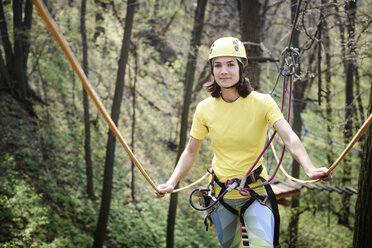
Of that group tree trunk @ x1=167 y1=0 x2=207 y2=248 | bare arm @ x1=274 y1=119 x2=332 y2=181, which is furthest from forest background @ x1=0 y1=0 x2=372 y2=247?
bare arm @ x1=274 y1=119 x2=332 y2=181

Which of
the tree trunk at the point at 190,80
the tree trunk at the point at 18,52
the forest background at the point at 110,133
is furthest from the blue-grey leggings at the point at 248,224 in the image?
the tree trunk at the point at 18,52

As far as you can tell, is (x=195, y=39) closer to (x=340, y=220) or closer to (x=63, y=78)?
(x=63, y=78)

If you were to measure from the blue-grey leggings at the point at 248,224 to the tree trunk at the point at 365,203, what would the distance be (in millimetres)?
1201

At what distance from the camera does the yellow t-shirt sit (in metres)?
2.27

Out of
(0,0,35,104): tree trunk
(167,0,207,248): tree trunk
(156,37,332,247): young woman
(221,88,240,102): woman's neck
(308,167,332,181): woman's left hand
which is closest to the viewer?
(308,167,332,181): woman's left hand

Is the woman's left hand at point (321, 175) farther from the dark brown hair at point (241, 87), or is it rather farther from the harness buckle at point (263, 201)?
the dark brown hair at point (241, 87)

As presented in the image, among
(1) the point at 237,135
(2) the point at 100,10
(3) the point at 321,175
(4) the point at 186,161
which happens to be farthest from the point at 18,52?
(3) the point at 321,175

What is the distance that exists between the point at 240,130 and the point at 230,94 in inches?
11.2

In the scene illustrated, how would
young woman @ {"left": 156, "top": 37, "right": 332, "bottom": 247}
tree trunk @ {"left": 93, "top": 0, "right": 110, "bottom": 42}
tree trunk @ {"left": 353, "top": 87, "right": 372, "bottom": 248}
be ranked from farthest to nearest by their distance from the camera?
1. tree trunk @ {"left": 93, "top": 0, "right": 110, "bottom": 42}
2. tree trunk @ {"left": 353, "top": 87, "right": 372, "bottom": 248}
3. young woman @ {"left": 156, "top": 37, "right": 332, "bottom": 247}

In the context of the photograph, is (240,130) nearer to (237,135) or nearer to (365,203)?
(237,135)

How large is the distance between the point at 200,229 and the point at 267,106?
8.65 m

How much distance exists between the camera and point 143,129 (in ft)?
42.7

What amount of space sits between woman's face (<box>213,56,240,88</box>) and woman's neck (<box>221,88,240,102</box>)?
0.08 metres

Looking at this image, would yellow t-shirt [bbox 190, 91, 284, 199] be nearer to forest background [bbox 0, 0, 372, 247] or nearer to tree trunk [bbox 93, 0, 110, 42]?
forest background [bbox 0, 0, 372, 247]
